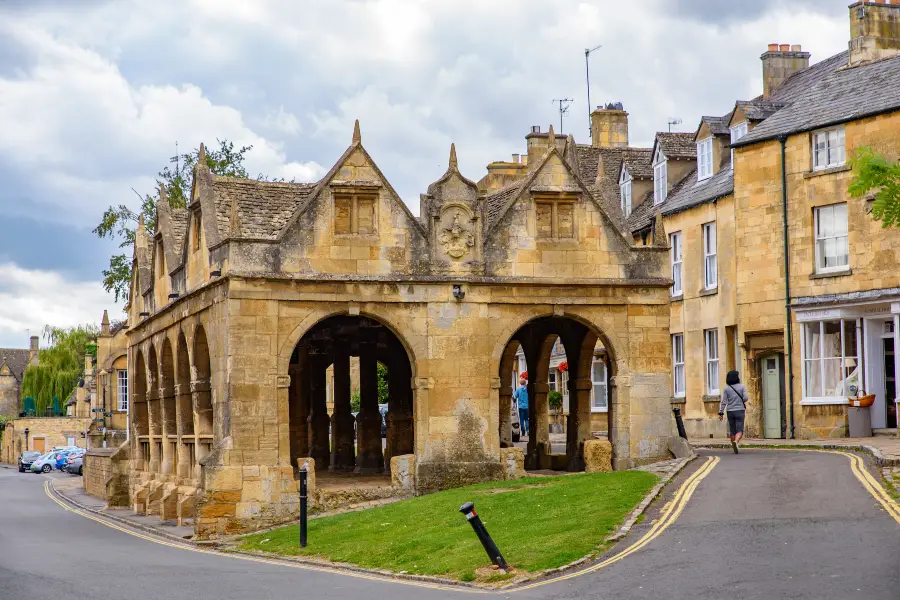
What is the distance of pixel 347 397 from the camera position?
38.0m

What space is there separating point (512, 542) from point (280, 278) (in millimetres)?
9704

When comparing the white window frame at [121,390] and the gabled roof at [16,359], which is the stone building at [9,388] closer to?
the gabled roof at [16,359]

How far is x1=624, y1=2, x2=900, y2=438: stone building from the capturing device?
34125 millimetres

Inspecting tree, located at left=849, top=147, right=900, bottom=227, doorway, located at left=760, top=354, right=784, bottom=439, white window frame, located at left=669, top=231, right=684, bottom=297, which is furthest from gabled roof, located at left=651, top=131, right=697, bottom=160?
tree, located at left=849, top=147, right=900, bottom=227

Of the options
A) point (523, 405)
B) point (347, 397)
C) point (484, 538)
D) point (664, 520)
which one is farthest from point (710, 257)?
point (484, 538)

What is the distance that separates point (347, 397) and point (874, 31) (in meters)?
18.6

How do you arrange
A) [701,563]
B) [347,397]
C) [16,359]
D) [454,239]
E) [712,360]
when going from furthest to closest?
[16,359] < [712,360] < [347,397] < [454,239] < [701,563]

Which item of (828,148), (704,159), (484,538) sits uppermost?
(704,159)

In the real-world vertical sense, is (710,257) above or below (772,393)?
above

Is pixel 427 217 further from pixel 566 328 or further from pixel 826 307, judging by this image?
pixel 826 307

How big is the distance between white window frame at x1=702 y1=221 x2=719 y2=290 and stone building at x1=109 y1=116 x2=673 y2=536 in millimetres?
11630

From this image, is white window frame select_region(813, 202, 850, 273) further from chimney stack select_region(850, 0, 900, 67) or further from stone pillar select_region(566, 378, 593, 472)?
stone pillar select_region(566, 378, 593, 472)

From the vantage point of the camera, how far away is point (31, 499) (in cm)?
4309

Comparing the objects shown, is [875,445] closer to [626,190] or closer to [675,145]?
[675,145]
